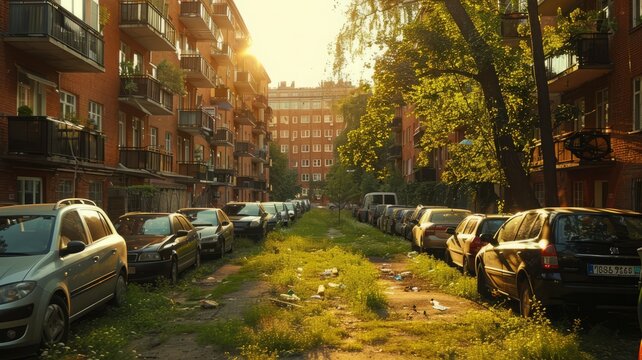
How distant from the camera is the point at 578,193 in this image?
23281 millimetres

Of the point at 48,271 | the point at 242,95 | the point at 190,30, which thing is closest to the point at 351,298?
the point at 48,271

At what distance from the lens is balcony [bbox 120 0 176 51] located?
25297 mm

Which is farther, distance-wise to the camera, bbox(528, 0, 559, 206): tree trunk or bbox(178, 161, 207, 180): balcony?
bbox(178, 161, 207, 180): balcony

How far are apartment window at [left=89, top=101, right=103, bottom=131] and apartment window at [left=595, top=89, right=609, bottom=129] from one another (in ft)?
60.1

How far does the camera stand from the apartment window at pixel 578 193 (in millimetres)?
22819

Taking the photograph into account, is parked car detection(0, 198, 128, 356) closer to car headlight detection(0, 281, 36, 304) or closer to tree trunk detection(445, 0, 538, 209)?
car headlight detection(0, 281, 36, 304)

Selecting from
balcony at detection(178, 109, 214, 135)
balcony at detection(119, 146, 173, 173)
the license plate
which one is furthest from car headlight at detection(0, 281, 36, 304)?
balcony at detection(178, 109, 214, 135)

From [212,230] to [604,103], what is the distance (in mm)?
14102

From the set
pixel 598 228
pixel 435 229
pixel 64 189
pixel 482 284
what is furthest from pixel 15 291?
pixel 64 189

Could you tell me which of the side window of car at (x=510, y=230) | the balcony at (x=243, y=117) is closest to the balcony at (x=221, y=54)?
the balcony at (x=243, y=117)

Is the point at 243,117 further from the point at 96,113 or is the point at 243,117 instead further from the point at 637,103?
the point at 637,103

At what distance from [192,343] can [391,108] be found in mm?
11044

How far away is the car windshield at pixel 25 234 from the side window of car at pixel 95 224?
2.78ft

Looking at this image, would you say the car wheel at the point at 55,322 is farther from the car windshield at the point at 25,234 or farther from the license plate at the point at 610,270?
the license plate at the point at 610,270
